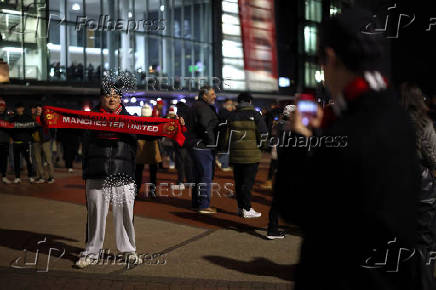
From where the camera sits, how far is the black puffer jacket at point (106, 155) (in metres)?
6.29

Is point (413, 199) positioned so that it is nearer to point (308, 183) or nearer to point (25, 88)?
point (308, 183)

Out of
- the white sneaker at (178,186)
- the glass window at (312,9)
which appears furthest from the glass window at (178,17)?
the white sneaker at (178,186)

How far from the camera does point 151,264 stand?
648 cm

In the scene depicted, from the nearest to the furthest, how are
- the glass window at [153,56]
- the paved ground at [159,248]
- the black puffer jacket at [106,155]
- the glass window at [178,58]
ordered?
1. the paved ground at [159,248]
2. the black puffer jacket at [106,155]
3. the glass window at [153,56]
4. the glass window at [178,58]

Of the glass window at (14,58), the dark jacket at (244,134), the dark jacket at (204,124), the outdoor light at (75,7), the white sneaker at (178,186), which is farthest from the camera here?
the outdoor light at (75,7)

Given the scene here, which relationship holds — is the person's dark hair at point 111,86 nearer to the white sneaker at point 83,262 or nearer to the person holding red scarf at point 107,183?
the person holding red scarf at point 107,183

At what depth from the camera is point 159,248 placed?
7.22 metres

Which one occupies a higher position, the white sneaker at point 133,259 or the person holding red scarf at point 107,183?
the person holding red scarf at point 107,183

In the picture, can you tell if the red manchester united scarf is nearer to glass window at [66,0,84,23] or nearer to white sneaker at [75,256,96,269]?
white sneaker at [75,256,96,269]

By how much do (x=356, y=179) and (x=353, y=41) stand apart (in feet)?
1.51

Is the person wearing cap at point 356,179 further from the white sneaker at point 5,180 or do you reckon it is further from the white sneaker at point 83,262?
the white sneaker at point 5,180

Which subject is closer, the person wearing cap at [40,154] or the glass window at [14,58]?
the person wearing cap at [40,154]

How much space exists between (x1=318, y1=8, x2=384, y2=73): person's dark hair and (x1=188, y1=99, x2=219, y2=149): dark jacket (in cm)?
792
